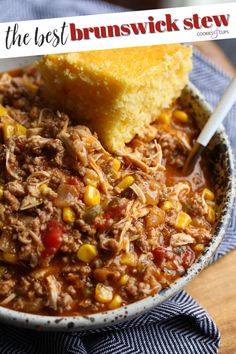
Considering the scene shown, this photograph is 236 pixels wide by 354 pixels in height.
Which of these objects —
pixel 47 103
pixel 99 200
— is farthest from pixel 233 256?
pixel 47 103

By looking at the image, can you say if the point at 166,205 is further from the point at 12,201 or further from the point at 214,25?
the point at 214,25

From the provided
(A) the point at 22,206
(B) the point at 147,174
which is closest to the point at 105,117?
(B) the point at 147,174

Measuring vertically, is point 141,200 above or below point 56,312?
above

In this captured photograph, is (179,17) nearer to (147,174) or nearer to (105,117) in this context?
(105,117)

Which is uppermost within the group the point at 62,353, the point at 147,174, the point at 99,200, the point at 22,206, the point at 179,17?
the point at 179,17

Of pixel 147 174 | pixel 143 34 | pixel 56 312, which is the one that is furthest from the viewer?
pixel 143 34

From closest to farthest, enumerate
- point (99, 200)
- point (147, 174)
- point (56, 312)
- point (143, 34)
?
1. point (56, 312)
2. point (99, 200)
3. point (147, 174)
4. point (143, 34)

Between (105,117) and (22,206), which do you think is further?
(105,117)
